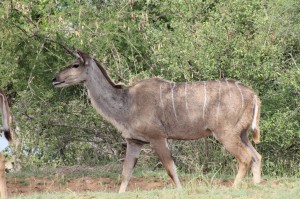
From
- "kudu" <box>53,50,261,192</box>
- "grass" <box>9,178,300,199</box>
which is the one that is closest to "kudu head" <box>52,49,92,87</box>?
"kudu" <box>53,50,261,192</box>

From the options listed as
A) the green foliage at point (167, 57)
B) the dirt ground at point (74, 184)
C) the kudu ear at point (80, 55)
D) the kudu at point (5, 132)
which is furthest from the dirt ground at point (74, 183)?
the kudu ear at point (80, 55)

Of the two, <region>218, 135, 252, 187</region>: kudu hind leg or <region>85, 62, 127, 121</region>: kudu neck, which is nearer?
<region>218, 135, 252, 187</region>: kudu hind leg

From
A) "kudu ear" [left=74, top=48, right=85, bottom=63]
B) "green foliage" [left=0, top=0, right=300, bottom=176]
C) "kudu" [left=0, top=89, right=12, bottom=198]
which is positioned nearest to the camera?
"kudu" [left=0, top=89, right=12, bottom=198]

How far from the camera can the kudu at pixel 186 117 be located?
25.8 feet

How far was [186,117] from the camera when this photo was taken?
800cm

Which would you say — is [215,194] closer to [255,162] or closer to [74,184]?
[255,162]

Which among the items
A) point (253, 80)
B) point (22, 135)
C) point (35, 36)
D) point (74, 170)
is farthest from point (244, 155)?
point (22, 135)

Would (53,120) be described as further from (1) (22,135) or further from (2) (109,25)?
(2) (109,25)

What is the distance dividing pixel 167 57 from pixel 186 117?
184cm

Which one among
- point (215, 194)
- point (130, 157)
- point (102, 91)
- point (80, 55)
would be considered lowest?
point (130, 157)

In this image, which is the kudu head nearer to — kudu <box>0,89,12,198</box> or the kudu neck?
the kudu neck

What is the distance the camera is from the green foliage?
9383 millimetres

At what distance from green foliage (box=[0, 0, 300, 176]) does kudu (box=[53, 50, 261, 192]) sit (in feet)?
4.16

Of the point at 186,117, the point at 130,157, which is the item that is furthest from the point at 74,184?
the point at 186,117
